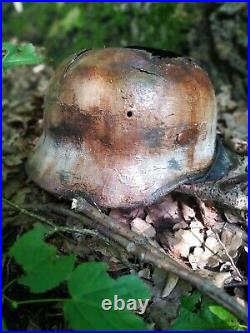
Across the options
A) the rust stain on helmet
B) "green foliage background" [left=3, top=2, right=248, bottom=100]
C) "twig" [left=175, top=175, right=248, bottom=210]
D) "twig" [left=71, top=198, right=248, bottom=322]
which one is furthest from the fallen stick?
"green foliage background" [left=3, top=2, right=248, bottom=100]

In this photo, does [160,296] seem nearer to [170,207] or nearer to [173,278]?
[173,278]

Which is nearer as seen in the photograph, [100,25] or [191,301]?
[191,301]

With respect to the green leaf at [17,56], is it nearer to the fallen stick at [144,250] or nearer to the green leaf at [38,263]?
the fallen stick at [144,250]

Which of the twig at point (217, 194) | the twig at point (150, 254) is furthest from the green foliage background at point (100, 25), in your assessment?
the twig at point (150, 254)

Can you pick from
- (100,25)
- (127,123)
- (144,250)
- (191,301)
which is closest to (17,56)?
(127,123)

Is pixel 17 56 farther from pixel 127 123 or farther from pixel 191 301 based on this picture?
pixel 191 301

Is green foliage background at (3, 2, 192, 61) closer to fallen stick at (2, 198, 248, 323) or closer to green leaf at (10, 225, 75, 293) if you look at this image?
fallen stick at (2, 198, 248, 323)

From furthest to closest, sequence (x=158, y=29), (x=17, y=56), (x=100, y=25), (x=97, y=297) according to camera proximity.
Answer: (x=100, y=25), (x=158, y=29), (x=17, y=56), (x=97, y=297)

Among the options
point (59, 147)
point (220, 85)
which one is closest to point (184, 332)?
point (59, 147)
